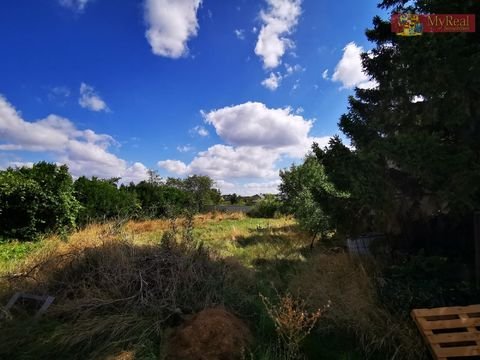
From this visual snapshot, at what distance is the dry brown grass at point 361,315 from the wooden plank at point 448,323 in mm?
235

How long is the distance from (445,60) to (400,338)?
328 cm

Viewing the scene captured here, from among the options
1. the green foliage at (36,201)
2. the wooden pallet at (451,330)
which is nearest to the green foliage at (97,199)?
the green foliage at (36,201)

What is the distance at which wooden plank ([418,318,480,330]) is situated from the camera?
3.32 meters

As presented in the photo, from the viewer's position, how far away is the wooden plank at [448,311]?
3422mm

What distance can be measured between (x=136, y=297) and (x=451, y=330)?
355cm

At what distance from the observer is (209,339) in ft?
10.7

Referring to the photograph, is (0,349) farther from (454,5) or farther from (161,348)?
(454,5)

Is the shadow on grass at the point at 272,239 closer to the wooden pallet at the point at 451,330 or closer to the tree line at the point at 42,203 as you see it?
the tree line at the point at 42,203

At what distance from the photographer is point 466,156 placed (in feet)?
12.9

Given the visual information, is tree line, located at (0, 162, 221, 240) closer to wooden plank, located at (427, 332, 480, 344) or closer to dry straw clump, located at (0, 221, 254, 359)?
dry straw clump, located at (0, 221, 254, 359)

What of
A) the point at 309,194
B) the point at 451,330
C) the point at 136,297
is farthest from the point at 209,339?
the point at 309,194

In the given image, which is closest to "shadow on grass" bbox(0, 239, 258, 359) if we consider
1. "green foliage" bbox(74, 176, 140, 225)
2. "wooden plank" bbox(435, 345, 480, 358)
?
"wooden plank" bbox(435, 345, 480, 358)

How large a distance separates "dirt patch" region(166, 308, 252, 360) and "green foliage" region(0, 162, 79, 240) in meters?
7.18

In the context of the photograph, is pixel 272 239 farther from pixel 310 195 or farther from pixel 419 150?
pixel 419 150
